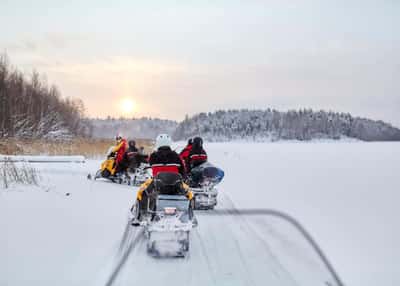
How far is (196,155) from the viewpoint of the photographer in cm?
927

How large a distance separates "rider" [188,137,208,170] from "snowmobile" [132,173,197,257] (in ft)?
12.4

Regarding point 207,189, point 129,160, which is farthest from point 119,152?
point 207,189

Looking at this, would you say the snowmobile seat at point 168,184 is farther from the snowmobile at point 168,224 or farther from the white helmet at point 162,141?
the white helmet at point 162,141

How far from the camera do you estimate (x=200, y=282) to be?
167 inches

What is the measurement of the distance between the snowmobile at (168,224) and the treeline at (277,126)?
110 m

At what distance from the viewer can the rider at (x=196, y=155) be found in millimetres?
9227

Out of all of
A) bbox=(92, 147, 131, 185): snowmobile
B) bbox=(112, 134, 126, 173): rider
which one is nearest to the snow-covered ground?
bbox=(92, 147, 131, 185): snowmobile

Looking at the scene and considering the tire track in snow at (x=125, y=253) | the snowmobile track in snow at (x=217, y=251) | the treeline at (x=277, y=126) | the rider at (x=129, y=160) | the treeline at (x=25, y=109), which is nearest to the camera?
the tire track in snow at (x=125, y=253)

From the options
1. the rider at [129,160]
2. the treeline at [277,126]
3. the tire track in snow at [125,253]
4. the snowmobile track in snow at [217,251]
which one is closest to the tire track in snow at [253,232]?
the snowmobile track in snow at [217,251]

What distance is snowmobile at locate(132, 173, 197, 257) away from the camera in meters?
5.12

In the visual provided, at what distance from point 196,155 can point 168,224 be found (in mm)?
4253

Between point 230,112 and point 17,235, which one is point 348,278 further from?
point 230,112

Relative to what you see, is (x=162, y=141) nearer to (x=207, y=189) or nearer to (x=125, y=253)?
(x=125, y=253)

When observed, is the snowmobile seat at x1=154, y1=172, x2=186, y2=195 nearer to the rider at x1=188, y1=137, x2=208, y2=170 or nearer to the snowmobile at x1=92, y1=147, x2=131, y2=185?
the rider at x1=188, y1=137, x2=208, y2=170
